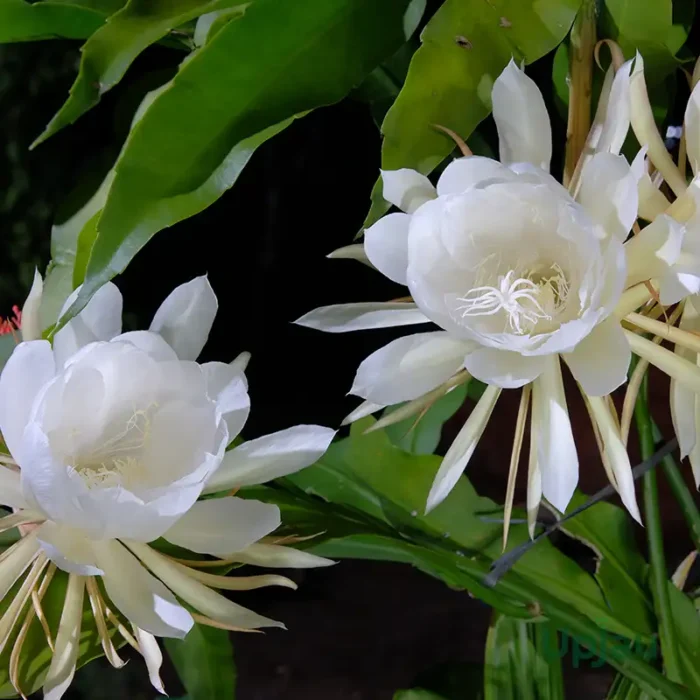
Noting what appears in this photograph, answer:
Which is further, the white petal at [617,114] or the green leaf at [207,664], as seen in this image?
the green leaf at [207,664]

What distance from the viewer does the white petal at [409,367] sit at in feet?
1.20

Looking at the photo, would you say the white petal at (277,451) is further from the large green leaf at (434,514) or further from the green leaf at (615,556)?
the green leaf at (615,556)

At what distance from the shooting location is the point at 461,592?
684mm

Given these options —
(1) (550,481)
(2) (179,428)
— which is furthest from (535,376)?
(2) (179,428)

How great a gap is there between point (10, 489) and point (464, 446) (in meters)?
0.26

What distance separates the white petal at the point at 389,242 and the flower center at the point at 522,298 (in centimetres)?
4

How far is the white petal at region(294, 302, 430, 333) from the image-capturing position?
1.28 ft

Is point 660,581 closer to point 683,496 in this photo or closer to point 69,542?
point 683,496

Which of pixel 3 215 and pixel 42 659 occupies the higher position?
pixel 3 215

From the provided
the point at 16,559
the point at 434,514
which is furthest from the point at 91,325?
the point at 434,514

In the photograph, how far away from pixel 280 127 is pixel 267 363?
310 mm

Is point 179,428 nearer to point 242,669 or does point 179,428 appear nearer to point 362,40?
point 362,40

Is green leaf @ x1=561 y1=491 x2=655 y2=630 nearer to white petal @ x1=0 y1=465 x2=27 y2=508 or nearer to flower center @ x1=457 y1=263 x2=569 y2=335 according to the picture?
flower center @ x1=457 y1=263 x2=569 y2=335

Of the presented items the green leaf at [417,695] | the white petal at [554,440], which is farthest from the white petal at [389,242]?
the green leaf at [417,695]
